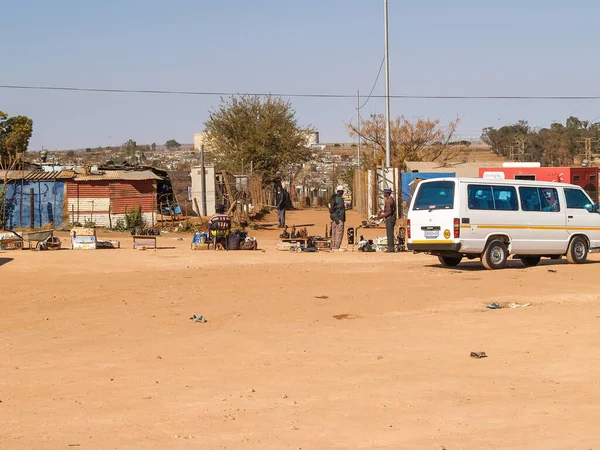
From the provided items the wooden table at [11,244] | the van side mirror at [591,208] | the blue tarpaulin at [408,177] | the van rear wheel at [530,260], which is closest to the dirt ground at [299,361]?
the van rear wheel at [530,260]

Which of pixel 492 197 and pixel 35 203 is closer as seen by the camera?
pixel 492 197

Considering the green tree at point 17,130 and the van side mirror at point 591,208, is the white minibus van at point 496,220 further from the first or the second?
the green tree at point 17,130

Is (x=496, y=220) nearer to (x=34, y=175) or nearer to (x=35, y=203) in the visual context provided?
(x=35, y=203)

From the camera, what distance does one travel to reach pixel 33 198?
37906 mm

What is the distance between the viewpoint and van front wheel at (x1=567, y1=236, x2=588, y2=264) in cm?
2173

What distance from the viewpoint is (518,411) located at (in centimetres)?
812

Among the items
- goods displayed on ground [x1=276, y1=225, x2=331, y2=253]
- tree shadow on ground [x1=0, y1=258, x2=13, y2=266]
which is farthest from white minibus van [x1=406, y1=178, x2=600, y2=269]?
tree shadow on ground [x1=0, y1=258, x2=13, y2=266]

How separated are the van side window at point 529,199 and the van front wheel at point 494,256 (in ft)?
3.50

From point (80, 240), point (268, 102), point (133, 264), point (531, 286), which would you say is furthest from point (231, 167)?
point (531, 286)

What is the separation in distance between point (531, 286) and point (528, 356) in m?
6.84

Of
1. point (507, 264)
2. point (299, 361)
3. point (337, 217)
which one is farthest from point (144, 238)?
point (299, 361)

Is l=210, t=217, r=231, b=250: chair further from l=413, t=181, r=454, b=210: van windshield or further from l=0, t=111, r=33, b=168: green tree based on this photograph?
l=0, t=111, r=33, b=168: green tree

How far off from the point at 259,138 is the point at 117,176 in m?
24.3

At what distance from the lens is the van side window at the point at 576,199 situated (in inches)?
853
